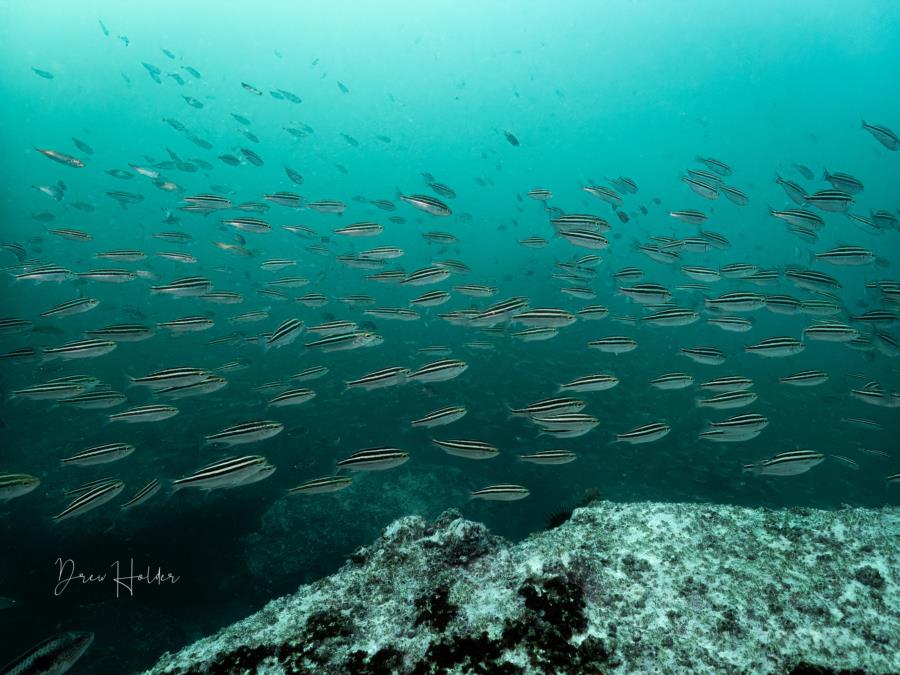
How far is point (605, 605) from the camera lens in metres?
2.00

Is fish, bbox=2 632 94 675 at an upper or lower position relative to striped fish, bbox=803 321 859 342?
upper

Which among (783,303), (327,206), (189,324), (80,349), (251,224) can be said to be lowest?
(783,303)

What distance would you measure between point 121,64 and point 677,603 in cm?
28954

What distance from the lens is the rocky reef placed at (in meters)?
1.78

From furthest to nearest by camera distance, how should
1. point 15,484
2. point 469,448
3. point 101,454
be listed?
point 101,454 → point 469,448 → point 15,484

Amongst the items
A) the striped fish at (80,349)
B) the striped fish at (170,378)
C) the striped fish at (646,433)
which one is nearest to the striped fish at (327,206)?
the striped fish at (80,349)

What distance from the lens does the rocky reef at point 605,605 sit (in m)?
1.78

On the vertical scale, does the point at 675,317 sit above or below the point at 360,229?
below

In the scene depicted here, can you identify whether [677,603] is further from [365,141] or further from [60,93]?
[60,93]

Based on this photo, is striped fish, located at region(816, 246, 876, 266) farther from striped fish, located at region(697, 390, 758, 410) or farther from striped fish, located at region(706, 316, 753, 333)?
striped fish, located at region(697, 390, 758, 410)

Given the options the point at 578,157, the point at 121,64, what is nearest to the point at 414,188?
the point at 578,157

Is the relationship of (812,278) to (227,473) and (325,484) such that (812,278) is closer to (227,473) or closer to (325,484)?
(325,484)

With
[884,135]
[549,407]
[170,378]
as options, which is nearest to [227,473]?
[170,378]

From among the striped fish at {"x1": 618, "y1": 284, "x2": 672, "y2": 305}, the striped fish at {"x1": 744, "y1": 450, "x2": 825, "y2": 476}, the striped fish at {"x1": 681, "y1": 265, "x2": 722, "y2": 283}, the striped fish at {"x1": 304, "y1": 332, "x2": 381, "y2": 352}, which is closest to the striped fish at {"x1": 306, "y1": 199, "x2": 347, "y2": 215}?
the striped fish at {"x1": 304, "y1": 332, "x2": 381, "y2": 352}
